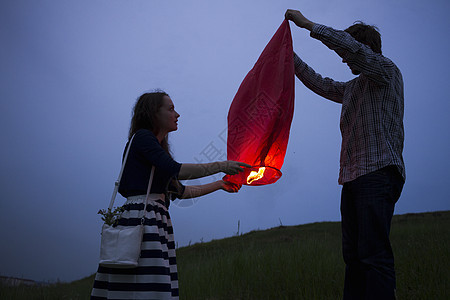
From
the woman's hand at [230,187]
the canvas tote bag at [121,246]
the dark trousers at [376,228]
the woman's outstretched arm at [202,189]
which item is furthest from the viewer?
the woman's outstretched arm at [202,189]

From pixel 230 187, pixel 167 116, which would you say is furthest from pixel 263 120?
pixel 167 116

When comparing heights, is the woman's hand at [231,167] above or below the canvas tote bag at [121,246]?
above

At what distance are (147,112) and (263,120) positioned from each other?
780 millimetres

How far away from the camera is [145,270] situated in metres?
1.61

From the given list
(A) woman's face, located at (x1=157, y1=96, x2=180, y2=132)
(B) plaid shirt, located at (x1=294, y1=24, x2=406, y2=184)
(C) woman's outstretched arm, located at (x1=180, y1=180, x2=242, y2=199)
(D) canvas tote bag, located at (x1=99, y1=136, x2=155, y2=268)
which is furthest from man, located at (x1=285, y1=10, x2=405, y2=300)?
(D) canvas tote bag, located at (x1=99, y1=136, x2=155, y2=268)

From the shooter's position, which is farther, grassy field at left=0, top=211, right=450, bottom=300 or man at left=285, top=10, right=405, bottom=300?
grassy field at left=0, top=211, right=450, bottom=300

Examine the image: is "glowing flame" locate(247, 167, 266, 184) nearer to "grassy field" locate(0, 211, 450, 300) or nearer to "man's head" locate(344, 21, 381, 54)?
"man's head" locate(344, 21, 381, 54)

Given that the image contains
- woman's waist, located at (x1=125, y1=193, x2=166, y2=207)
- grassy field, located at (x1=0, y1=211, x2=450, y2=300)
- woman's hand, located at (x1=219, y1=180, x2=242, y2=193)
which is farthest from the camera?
grassy field, located at (x1=0, y1=211, x2=450, y2=300)

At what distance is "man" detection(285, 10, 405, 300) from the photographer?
5.57 ft

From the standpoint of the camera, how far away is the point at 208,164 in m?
1.81

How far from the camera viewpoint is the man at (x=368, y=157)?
1.70 meters

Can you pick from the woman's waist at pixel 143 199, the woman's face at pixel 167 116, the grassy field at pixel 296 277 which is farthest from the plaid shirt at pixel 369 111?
the grassy field at pixel 296 277

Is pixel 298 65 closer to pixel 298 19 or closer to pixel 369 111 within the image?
pixel 298 19

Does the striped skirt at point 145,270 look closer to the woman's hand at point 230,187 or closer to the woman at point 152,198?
the woman at point 152,198
